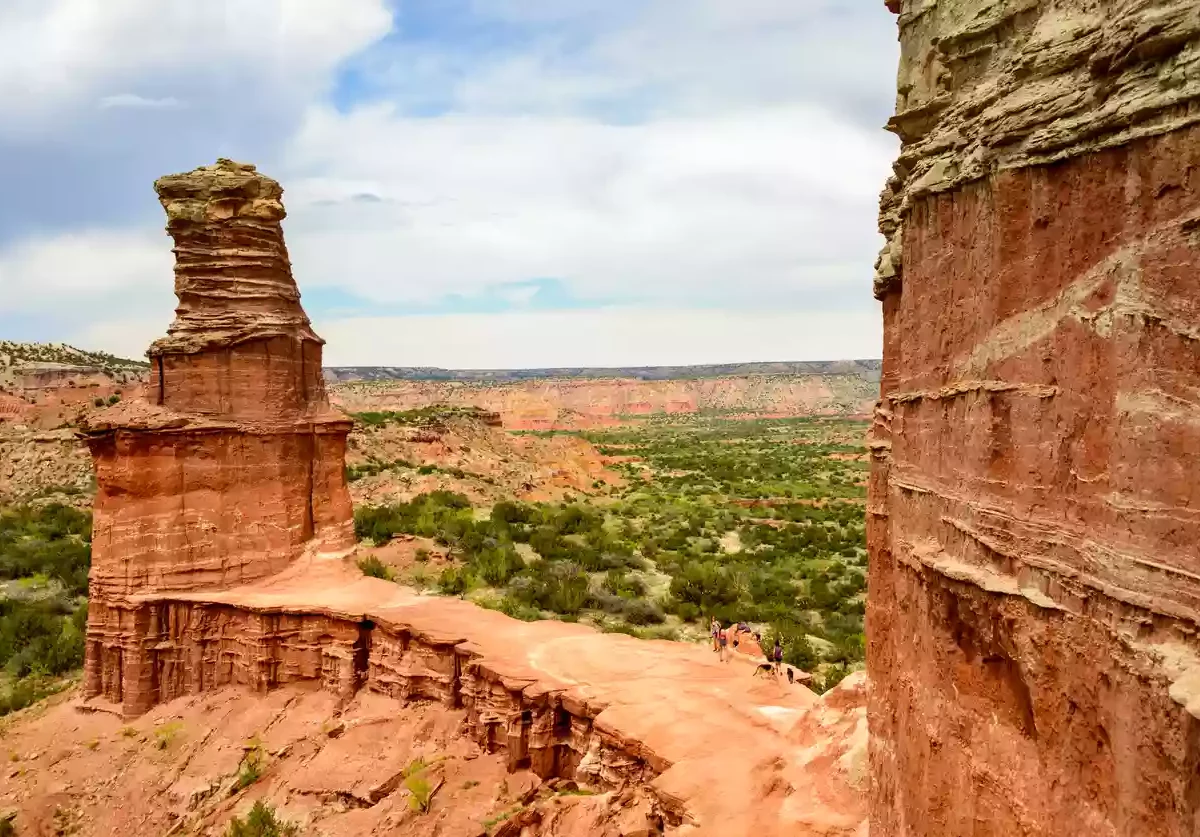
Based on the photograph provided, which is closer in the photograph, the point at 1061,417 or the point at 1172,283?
the point at 1172,283

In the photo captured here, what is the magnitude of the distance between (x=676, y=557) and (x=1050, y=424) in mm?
24661

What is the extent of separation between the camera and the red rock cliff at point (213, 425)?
51.2 ft

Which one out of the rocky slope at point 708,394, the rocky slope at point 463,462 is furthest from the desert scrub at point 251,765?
the rocky slope at point 708,394

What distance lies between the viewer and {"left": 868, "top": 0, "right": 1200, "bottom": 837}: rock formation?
363 centimetres

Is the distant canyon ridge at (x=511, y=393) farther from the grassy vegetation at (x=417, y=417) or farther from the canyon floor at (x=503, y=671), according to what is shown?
the canyon floor at (x=503, y=671)

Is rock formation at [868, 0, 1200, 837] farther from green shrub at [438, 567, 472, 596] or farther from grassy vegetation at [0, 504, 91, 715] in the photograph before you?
grassy vegetation at [0, 504, 91, 715]

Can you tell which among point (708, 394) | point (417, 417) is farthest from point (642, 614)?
point (708, 394)

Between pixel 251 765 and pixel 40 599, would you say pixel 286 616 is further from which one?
pixel 40 599

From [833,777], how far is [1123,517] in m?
6.89

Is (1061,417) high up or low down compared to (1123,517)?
up

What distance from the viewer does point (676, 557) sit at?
2853 cm

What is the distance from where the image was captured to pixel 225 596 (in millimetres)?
15617

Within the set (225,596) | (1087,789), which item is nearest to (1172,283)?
(1087,789)

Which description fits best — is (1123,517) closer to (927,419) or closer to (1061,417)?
(1061,417)
